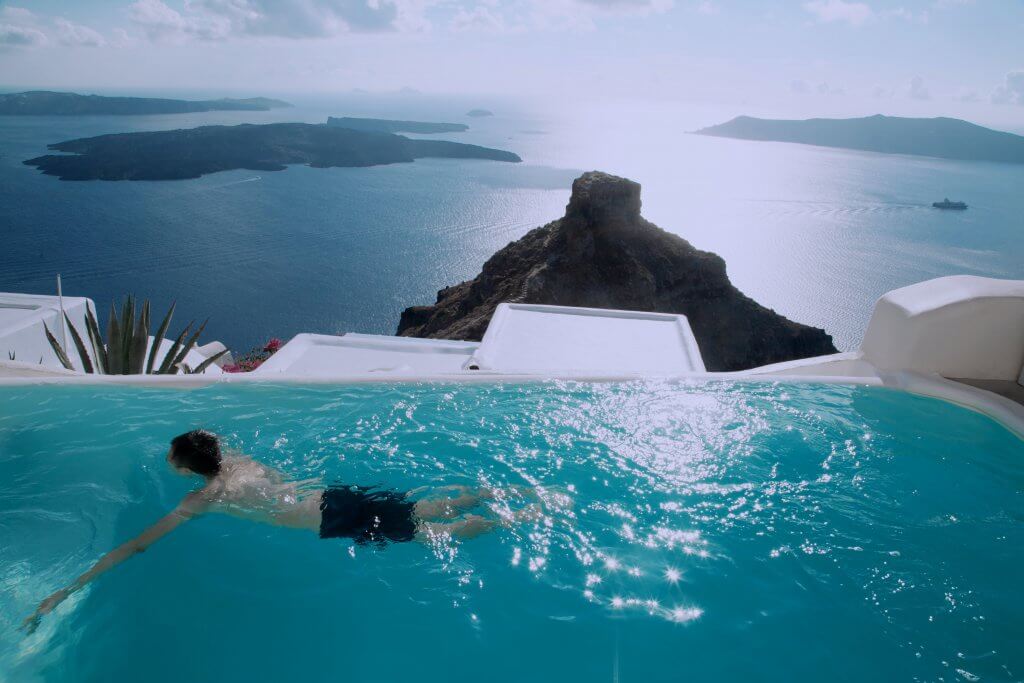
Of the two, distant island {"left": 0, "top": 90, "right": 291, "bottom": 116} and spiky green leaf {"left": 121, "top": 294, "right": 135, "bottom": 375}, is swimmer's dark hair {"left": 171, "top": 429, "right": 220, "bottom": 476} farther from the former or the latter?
distant island {"left": 0, "top": 90, "right": 291, "bottom": 116}

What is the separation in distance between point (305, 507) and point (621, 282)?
47.5 ft

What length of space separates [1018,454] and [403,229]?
42.8 m

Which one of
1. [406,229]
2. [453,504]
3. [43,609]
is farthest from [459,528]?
[406,229]

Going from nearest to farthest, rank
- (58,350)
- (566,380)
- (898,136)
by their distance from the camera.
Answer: (566,380), (58,350), (898,136)

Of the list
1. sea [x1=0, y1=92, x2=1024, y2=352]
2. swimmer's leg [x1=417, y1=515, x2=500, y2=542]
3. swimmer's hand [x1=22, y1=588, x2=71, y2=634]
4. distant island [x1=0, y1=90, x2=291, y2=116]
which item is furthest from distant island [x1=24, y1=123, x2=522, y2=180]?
swimmer's leg [x1=417, y1=515, x2=500, y2=542]

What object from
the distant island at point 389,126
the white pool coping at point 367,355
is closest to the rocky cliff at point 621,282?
the white pool coping at point 367,355

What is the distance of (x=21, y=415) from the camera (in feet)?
11.8

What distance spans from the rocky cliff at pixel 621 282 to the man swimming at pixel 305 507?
11.7 metres

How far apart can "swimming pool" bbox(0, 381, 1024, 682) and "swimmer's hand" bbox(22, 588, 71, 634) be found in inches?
1.4

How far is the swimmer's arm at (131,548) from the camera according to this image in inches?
99.5

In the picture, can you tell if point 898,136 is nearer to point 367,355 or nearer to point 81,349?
point 367,355

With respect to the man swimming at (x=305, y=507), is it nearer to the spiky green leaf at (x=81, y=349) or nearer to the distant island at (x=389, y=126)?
the spiky green leaf at (x=81, y=349)

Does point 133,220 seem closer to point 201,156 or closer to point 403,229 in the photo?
point 201,156

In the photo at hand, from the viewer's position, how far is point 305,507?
2922 mm
